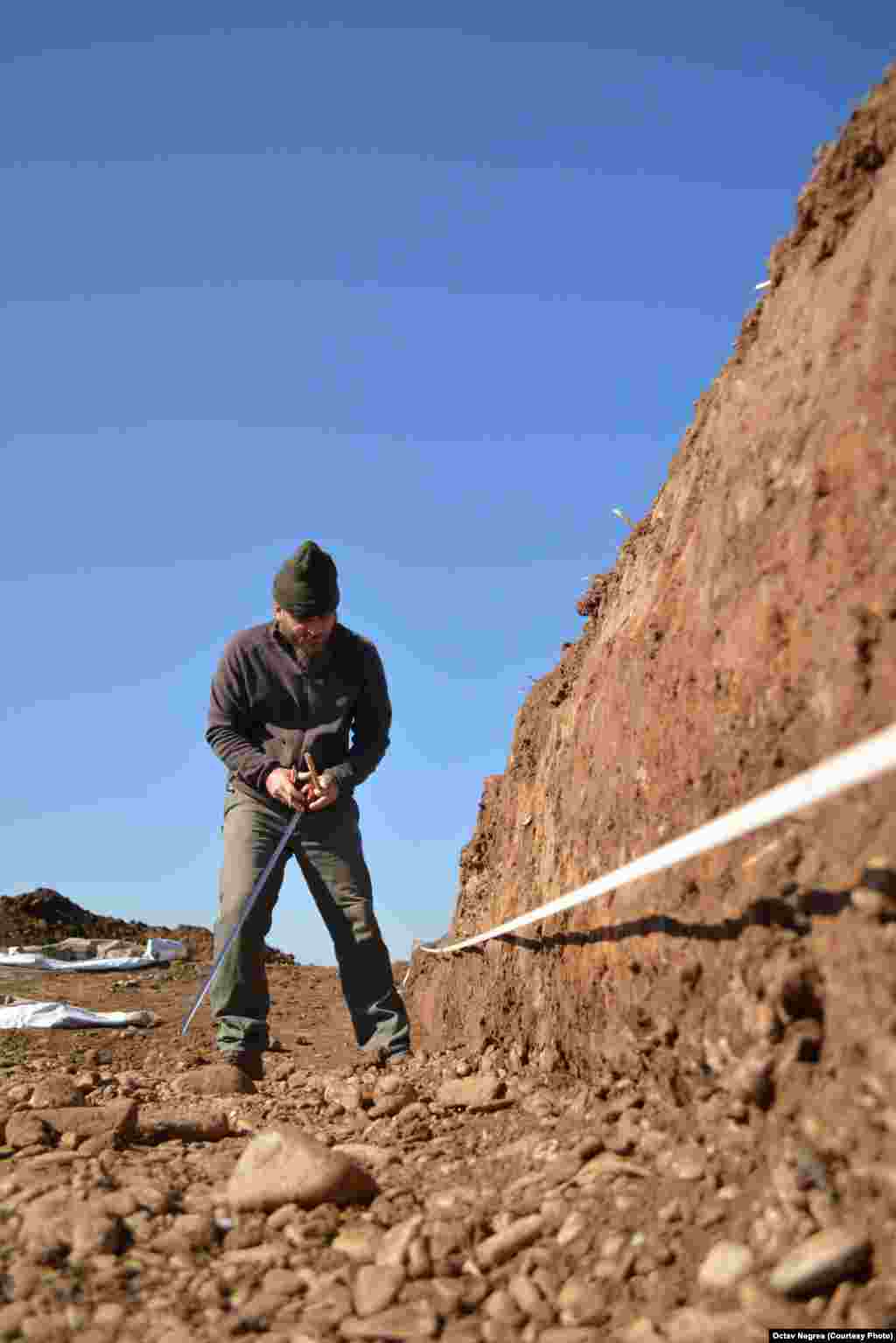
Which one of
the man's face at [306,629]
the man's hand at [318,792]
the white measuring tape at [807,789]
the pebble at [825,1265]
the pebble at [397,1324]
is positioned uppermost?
the man's face at [306,629]

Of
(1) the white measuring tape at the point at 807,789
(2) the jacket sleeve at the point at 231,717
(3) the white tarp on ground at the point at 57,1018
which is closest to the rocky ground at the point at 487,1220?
(1) the white measuring tape at the point at 807,789

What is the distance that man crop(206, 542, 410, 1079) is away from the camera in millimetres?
5781

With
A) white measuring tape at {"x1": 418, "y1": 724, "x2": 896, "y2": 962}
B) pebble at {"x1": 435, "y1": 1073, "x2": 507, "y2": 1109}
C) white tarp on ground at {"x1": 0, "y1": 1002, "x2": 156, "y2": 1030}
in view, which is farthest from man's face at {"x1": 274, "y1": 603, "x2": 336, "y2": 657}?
white tarp on ground at {"x1": 0, "y1": 1002, "x2": 156, "y2": 1030}

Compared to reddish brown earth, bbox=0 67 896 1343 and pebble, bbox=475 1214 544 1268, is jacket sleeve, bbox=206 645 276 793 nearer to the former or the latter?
reddish brown earth, bbox=0 67 896 1343

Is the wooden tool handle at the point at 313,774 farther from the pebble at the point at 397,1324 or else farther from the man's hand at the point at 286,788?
the pebble at the point at 397,1324

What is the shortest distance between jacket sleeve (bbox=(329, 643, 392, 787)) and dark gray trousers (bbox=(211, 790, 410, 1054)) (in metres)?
0.26

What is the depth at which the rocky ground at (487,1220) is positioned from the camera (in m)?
2.00

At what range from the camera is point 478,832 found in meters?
6.67

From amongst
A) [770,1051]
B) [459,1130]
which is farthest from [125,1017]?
[770,1051]

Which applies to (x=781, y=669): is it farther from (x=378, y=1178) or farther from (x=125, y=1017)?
(x=125, y=1017)

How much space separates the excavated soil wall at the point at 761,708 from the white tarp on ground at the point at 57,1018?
5.03 meters

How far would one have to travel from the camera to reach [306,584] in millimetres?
5762

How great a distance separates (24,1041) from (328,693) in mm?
3882

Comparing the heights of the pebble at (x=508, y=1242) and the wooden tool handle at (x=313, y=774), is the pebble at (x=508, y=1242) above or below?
below
